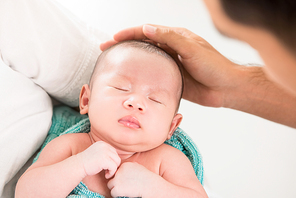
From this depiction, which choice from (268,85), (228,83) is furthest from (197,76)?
(268,85)

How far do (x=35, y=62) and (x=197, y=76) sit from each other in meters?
0.76

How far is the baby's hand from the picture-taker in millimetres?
881

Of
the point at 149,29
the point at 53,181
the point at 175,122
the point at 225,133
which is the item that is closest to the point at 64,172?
the point at 53,181

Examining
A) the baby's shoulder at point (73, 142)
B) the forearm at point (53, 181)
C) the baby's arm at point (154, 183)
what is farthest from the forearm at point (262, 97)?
the forearm at point (53, 181)

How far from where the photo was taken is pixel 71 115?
54.4 inches

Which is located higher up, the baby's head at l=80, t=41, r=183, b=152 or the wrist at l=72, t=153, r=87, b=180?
the baby's head at l=80, t=41, r=183, b=152

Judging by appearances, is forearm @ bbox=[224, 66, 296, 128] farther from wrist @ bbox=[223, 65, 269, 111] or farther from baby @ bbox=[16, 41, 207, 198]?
baby @ bbox=[16, 41, 207, 198]

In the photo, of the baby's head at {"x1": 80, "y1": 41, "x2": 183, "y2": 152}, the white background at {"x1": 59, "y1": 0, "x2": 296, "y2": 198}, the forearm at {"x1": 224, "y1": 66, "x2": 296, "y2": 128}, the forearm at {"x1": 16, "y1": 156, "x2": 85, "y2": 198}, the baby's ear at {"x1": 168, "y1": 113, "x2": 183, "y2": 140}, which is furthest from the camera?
the white background at {"x1": 59, "y1": 0, "x2": 296, "y2": 198}

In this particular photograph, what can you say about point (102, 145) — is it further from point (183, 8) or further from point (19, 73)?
point (183, 8)

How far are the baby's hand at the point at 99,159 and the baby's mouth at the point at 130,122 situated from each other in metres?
0.10

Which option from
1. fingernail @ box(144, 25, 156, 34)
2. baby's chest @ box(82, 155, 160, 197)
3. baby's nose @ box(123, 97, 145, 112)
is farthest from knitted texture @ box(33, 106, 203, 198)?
fingernail @ box(144, 25, 156, 34)

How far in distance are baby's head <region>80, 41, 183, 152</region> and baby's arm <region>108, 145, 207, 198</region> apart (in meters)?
0.10

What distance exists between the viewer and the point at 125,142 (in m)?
0.97

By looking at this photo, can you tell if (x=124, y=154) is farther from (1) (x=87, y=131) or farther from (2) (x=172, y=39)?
(2) (x=172, y=39)
